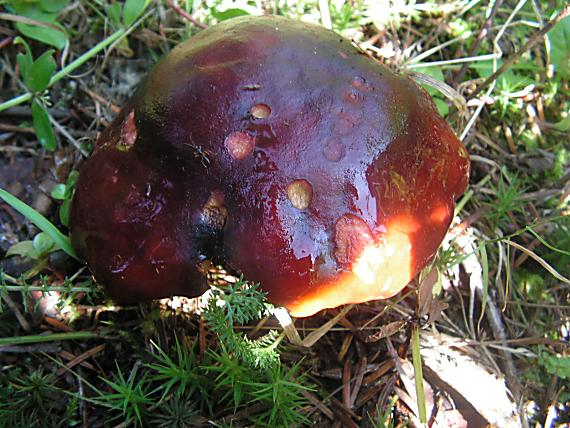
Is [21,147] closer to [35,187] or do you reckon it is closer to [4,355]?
[35,187]

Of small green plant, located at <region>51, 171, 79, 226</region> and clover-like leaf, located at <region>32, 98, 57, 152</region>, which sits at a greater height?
clover-like leaf, located at <region>32, 98, 57, 152</region>

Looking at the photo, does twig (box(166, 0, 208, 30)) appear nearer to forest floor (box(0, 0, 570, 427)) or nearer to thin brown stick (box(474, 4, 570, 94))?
forest floor (box(0, 0, 570, 427))

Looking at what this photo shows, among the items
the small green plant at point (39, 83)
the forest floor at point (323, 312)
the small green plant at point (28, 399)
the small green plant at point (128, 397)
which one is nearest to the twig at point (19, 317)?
the forest floor at point (323, 312)

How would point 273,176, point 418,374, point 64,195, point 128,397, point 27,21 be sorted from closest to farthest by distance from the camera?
1. point 273,176
2. point 128,397
3. point 418,374
4. point 64,195
5. point 27,21

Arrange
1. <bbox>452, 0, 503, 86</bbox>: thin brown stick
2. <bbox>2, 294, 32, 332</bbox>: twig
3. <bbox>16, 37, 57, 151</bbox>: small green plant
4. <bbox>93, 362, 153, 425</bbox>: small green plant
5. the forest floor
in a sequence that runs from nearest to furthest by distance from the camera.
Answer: <bbox>93, 362, 153, 425</bbox>: small green plant → the forest floor → <bbox>2, 294, 32, 332</bbox>: twig → <bbox>16, 37, 57, 151</bbox>: small green plant → <bbox>452, 0, 503, 86</bbox>: thin brown stick

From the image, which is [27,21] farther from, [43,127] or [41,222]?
[41,222]

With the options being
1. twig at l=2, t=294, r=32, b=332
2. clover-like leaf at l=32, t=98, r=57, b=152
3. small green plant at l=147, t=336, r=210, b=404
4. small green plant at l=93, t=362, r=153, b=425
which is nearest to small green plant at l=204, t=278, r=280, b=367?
small green plant at l=147, t=336, r=210, b=404

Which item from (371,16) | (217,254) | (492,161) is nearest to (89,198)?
(217,254)

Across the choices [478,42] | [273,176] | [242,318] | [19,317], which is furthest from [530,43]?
[19,317]
